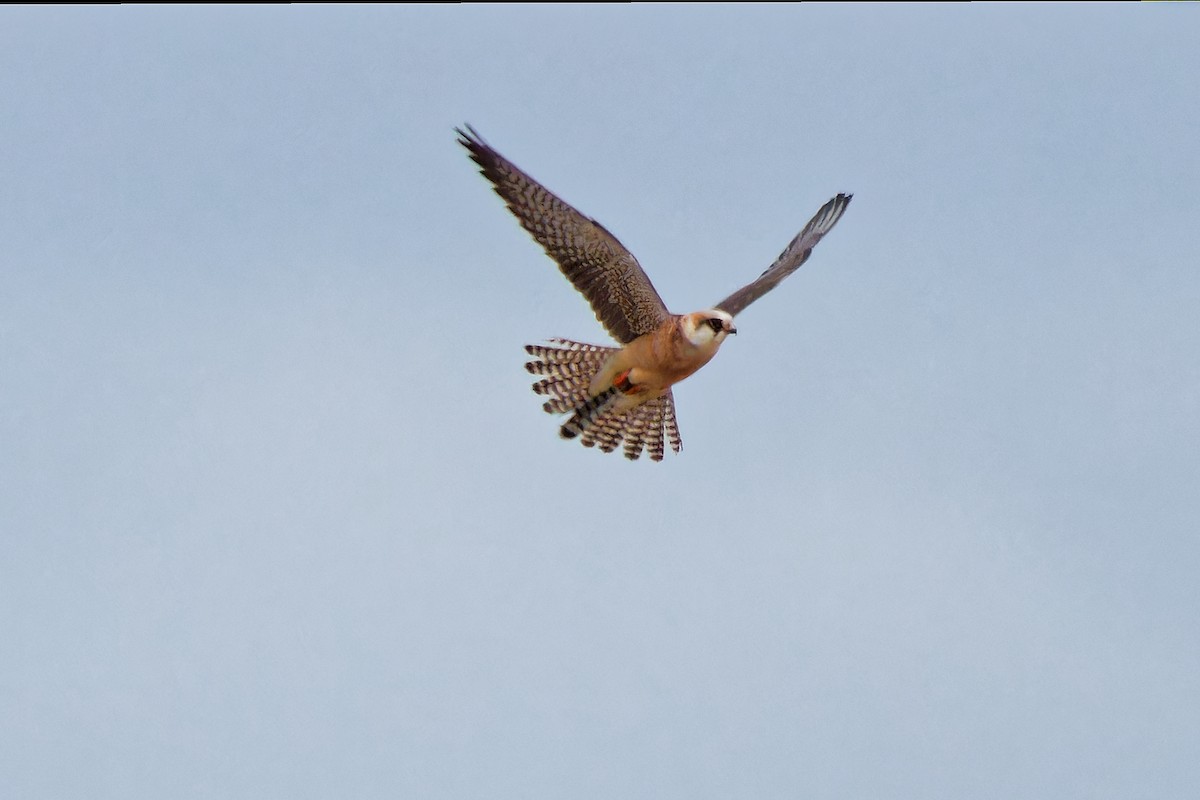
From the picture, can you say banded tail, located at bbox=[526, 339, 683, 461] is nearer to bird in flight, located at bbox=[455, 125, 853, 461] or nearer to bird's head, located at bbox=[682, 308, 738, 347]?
bird in flight, located at bbox=[455, 125, 853, 461]

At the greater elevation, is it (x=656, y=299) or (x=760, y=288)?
(x=760, y=288)

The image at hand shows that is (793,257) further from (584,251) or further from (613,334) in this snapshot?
(584,251)

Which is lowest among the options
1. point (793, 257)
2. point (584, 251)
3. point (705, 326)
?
point (705, 326)

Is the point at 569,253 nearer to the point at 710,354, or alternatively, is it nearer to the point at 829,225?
the point at 710,354

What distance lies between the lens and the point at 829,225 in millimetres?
14633

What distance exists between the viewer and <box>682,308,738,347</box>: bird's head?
11914mm

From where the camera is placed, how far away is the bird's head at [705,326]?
11914 millimetres

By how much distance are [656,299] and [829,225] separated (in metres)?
3.09

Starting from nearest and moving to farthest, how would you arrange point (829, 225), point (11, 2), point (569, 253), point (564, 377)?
point (11, 2) < point (569, 253) < point (564, 377) < point (829, 225)

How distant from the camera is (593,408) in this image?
13.2 meters

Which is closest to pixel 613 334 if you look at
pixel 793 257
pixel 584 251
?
pixel 584 251

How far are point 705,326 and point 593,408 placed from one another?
1.75 metres

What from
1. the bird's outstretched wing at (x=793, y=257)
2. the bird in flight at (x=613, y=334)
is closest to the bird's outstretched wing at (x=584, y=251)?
the bird in flight at (x=613, y=334)

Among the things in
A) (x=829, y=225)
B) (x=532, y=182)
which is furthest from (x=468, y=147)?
(x=829, y=225)
